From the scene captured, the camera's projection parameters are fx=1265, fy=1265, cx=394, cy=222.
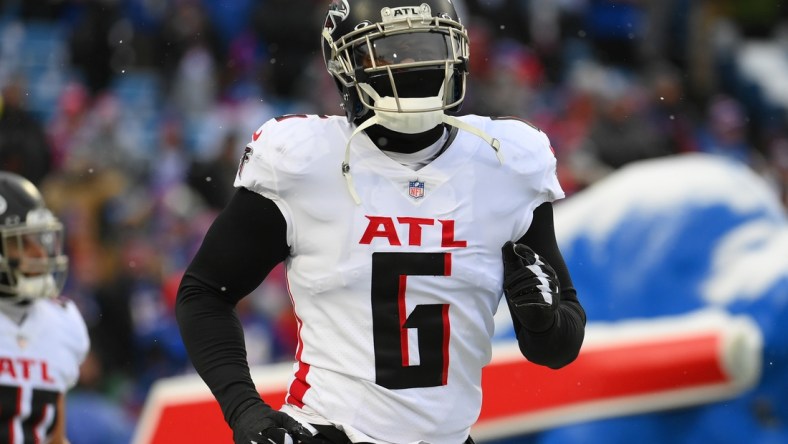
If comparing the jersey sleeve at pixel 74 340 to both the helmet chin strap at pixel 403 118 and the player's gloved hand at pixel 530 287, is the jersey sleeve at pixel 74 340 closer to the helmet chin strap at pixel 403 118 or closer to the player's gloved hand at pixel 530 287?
the helmet chin strap at pixel 403 118

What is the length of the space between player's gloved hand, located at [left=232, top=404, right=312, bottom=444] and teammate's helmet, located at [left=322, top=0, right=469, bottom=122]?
626 millimetres

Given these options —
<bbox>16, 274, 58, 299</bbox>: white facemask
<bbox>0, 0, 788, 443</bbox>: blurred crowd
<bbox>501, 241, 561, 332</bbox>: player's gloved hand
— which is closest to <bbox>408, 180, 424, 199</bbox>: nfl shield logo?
<bbox>501, 241, 561, 332</bbox>: player's gloved hand

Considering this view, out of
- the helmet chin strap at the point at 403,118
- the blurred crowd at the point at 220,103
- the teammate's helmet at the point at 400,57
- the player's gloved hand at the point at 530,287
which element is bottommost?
the blurred crowd at the point at 220,103

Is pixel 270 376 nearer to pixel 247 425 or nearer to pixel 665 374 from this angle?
pixel 665 374

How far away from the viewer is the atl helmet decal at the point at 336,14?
261cm

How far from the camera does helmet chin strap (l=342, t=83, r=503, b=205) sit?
8.13ft

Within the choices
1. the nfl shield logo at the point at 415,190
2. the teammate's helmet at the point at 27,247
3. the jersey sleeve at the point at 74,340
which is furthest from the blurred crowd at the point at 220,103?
the nfl shield logo at the point at 415,190

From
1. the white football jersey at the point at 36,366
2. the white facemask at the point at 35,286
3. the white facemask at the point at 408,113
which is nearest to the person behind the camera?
the white facemask at the point at 408,113

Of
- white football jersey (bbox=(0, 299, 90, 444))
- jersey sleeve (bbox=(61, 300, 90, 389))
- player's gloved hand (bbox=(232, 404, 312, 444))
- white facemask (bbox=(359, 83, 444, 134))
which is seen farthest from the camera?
jersey sleeve (bbox=(61, 300, 90, 389))

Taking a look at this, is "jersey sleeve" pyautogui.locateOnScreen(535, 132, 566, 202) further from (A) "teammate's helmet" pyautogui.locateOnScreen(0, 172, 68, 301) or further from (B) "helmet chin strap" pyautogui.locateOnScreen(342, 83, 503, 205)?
(A) "teammate's helmet" pyautogui.locateOnScreen(0, 172, 68, 301)

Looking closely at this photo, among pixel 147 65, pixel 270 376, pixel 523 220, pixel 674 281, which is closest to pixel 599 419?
pixel 674 281

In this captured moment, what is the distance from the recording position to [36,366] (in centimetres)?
400

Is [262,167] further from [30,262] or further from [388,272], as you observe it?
[30,262]

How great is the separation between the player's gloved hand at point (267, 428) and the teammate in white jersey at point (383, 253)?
26mm
